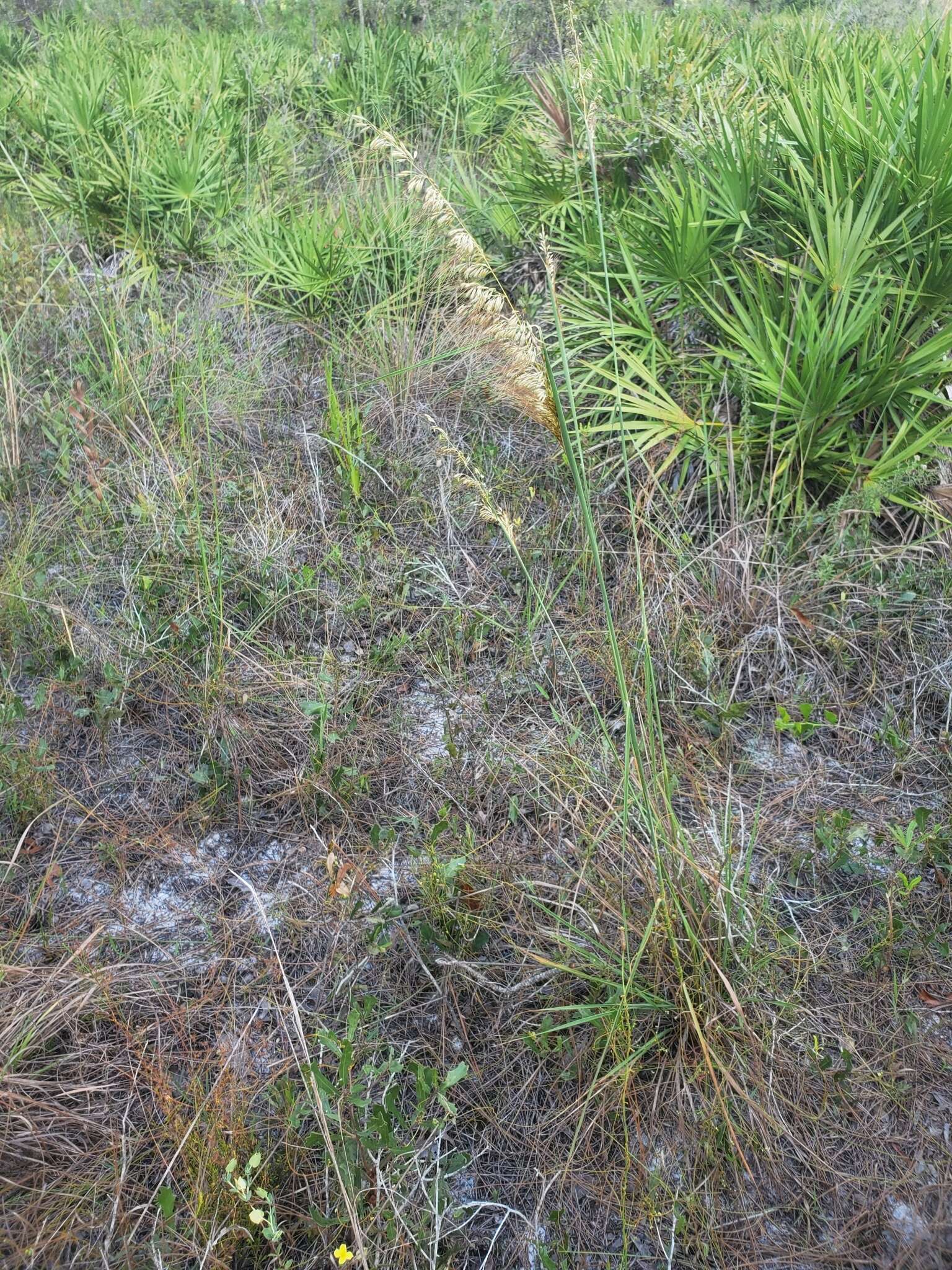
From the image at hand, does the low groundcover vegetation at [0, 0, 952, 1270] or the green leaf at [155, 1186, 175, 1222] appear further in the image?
the low groundcover vegetation at [0, 0, 952, 1270]

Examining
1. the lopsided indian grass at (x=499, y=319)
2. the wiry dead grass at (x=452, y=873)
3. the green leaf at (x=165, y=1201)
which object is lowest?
the wiry dead grass at (x=452, y=873)

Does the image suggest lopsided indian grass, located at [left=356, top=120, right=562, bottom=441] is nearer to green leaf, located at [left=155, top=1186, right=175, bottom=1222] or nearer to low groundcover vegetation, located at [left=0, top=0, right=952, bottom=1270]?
low groundcover vegetation, located at [left=0, top=0, right=952, bottom=1270]

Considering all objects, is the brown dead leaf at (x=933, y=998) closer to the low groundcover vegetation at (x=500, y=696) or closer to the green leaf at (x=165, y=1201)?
the low groundcover vegetation at (x=500, y=696)

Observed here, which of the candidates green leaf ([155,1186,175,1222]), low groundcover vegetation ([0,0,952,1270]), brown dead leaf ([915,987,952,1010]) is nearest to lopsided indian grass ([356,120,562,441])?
low groundcover vegetation ([0,0,952,1270])

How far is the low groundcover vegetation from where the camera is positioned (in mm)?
1779

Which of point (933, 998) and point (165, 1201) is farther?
point (933, 998)

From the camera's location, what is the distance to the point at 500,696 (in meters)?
A: 2.84

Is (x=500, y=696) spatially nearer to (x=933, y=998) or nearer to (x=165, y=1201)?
(x=933, y=998)

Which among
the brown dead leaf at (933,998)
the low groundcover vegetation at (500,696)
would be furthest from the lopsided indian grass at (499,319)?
the brown dead leaf at (933,998)

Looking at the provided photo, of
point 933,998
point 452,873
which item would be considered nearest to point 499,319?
point 452,873

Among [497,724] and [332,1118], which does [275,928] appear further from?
→ [497,724]

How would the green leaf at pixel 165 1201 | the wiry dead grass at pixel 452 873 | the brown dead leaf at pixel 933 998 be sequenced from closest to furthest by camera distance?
1. the green leaf at pixel 165 1201
2. the wiry dead grass at pixel 452 873
3. the brown dead leaf at pixel 933 998

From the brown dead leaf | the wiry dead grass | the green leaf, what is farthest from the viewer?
the brown dead leaf

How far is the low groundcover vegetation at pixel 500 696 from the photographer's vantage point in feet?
5.84
